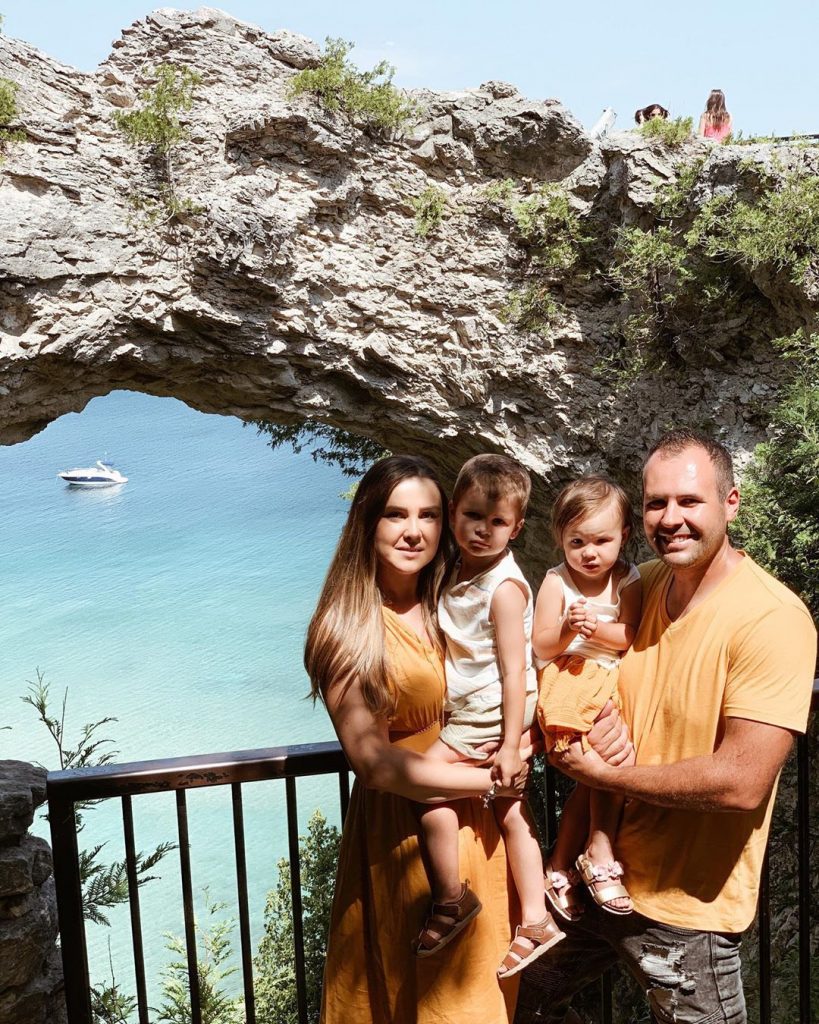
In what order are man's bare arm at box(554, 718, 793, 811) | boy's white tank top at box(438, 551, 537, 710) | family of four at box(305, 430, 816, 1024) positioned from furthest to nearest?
1. boy's white tank top at box(438, 551, 537, 710)
2. family of four at box(305, 430, 816, 1024)
3. man's bare arm at box(554, 718, 793, 811)

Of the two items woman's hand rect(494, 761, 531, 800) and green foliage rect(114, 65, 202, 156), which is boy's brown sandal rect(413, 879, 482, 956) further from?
green foliage rect(114, 65, 202, 156)

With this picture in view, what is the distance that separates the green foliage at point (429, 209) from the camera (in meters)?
9.05

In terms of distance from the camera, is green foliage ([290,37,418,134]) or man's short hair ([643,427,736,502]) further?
green foliage ([290,37,418,134])

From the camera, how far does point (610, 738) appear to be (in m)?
1.79

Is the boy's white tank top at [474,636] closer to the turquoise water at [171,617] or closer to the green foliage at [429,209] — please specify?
the green foliage at [429,209]

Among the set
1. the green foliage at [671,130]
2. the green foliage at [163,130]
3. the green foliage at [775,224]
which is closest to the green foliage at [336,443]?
the green foliage at [163,130]

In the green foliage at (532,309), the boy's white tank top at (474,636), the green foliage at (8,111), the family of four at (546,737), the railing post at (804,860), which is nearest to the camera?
the family of four at (546,737)

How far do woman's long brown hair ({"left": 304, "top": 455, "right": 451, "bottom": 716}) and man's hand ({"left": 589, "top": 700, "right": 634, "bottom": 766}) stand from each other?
1.36ft

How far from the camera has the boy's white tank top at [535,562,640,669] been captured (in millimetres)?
1932

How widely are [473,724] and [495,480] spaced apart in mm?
550

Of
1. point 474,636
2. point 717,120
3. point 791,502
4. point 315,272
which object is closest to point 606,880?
point 474,636

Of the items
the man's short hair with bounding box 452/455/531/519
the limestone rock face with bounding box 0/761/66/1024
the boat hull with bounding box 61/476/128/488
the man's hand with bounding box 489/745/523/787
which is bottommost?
the boat hull with bounding box 61/476/128/488

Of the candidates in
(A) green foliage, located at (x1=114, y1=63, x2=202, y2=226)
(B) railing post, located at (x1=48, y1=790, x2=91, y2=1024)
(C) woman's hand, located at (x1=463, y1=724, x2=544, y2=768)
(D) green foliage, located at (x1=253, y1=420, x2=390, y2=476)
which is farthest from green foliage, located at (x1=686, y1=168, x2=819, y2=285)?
(B) railing post, located at (x1=48, y1=790, x2=91, y2=1024)

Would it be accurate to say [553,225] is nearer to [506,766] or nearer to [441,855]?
[506,766]
